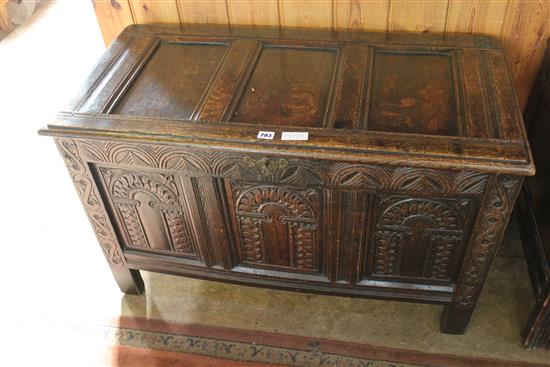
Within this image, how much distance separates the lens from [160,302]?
1.84 metres

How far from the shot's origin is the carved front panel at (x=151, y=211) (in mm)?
1463

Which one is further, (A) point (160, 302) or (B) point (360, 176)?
(A) point (160, 302)

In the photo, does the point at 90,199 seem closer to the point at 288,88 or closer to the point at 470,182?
the point at 288,88

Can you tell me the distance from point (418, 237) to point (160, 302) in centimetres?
96

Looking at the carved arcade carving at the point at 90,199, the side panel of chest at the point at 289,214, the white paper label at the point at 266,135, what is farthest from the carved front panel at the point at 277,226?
the carved arcade carving at the point at 90,199

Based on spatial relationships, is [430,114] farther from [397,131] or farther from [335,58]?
[335,58]

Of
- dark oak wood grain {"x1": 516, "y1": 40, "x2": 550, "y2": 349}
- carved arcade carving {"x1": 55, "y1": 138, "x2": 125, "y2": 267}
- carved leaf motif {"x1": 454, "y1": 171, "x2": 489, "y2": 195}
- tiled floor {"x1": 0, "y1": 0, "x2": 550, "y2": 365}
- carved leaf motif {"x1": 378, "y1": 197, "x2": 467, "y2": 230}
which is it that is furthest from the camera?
tiled floor {"x1": 0, "y1": 0, "x2": 550, "y2": 365}

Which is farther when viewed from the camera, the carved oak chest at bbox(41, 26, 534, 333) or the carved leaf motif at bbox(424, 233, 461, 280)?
the carved leaf motif at bbox(424, 233, 461, 280)

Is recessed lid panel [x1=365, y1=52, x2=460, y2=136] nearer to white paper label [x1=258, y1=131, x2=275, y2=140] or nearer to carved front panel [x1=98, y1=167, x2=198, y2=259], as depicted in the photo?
white paper label [x1=258, y1=131, x2=275, y2=140]

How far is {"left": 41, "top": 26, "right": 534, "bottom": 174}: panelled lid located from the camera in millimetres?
1232

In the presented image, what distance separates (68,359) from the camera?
1695 millimetres

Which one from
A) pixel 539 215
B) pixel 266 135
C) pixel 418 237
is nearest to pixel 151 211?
pixel 266 135

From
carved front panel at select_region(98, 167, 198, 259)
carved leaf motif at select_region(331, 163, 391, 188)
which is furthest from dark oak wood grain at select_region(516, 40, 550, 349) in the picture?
carved front panel at select_region(98, 167, 198, 259)

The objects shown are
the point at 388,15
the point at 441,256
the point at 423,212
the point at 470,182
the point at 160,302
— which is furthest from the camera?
the point at 160,302
